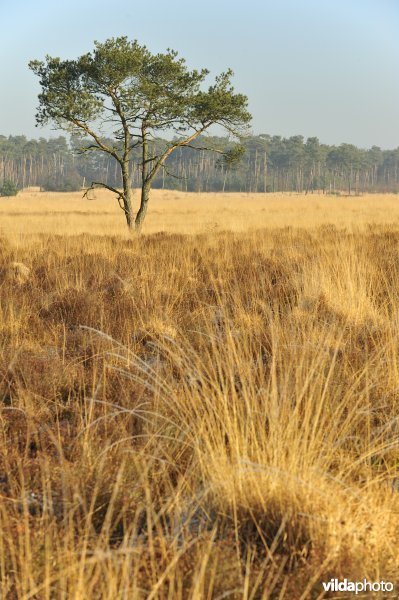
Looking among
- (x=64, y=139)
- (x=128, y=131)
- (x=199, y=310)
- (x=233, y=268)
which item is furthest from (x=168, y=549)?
(x=64, y=139)

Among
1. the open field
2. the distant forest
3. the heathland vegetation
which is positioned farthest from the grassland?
the distant forest

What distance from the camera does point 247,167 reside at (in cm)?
10894

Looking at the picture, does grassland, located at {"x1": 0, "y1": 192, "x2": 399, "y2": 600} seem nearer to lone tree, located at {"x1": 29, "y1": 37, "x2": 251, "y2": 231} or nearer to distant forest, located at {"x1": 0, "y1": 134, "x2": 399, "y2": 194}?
lone tree, located at {"x1": 29, "y1": 37, "x2": 251, "y2": 231}

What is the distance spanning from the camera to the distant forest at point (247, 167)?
99.4 metres

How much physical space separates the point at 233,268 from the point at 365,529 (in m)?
6.01

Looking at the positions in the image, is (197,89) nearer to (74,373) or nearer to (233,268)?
(233,268)

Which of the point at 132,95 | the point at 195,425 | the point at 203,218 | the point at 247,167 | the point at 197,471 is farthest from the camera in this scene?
the point at 247,167

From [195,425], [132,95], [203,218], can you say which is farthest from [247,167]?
[195,425]

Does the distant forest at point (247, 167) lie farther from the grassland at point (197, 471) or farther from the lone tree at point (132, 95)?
the grassland at point (197, 471)

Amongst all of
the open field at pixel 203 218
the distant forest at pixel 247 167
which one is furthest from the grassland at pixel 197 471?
the distant forest at pixel 247 167

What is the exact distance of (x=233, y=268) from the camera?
784cm

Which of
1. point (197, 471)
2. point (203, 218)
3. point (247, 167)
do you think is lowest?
point (197, 471)

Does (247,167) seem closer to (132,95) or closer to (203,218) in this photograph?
(203,218)

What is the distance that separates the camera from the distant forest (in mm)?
99438
